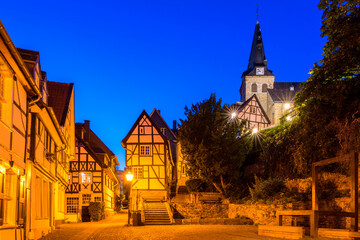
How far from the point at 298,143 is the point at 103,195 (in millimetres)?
19385

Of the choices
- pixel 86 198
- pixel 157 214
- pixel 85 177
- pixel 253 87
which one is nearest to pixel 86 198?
pixel 86 198

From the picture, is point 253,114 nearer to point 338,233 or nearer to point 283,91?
point 283,91

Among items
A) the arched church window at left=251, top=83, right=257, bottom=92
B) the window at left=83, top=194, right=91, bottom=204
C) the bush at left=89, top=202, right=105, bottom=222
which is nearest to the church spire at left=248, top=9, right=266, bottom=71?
the arched church window at left=251, top=83, right=257, bottom=92

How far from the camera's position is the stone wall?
2450 cm

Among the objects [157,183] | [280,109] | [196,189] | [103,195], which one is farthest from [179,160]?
[280,109]

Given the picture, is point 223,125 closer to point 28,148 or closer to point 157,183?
point 157,183

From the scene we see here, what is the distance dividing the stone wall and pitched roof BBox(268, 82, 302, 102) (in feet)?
173

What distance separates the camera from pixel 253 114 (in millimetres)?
52969

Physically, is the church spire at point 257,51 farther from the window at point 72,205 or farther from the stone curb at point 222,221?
the stone curb at point 222,221

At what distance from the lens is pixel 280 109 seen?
2854 inches

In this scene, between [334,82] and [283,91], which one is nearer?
[334,82]

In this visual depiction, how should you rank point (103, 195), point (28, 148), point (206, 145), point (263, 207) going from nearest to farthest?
point (28, 148)
point (263, 207)
point (206, 145)
point (103, 195)

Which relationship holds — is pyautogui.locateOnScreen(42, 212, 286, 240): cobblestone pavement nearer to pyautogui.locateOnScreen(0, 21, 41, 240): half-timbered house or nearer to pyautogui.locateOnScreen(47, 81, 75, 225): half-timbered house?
pyautogui.locateOnScreen(47, 81, 75, 225): half-timbered house

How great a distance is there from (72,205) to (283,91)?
55.8 meters
